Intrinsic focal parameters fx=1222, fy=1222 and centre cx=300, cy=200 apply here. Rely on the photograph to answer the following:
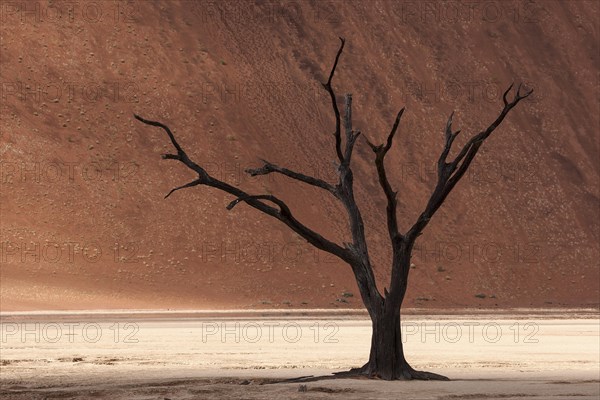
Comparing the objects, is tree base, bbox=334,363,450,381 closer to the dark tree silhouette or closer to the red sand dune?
the dark tree silhouette

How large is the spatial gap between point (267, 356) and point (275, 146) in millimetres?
45127

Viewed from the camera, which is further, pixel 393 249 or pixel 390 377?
pixel 393 249

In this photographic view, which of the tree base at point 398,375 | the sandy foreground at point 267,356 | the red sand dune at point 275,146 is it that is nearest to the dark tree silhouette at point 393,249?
the tree base at point 398,375

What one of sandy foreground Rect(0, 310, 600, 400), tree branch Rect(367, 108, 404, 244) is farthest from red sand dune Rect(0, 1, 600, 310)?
tree branch Rect(367, 108, 404, 244)

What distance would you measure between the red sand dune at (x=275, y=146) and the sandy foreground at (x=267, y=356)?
12.2 metres

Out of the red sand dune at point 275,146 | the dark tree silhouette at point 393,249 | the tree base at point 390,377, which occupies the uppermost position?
the red sand dune at point 275,146

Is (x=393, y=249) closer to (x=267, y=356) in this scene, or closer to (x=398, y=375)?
(x=398, y=375)

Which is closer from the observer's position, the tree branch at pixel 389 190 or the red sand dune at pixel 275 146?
the tree branch at pixel 389 190

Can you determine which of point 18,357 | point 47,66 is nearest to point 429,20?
point 47,66

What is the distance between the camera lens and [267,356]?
2866 centimetres

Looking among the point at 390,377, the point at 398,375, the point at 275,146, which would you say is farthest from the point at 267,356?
the point at 275,146

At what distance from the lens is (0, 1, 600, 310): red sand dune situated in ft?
208

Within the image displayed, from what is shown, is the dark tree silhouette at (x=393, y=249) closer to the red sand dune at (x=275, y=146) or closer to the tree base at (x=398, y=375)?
the tree base at (x=398, y=375)

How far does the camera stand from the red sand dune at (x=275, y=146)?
63.3m
